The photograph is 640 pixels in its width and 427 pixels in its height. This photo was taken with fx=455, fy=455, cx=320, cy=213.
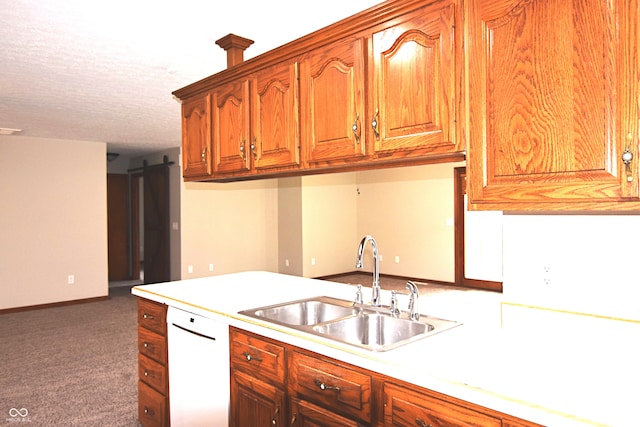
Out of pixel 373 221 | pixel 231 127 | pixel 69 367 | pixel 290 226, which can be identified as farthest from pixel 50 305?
pixel 373 221

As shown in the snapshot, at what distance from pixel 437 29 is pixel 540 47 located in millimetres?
385

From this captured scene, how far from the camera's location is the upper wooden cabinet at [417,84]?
167 centimetres

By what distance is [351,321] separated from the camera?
6.99ft

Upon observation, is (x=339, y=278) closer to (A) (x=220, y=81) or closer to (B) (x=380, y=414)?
(A) (x=220, y=81)

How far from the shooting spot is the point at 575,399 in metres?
1.19

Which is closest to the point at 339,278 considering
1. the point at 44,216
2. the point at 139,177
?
the point at 139,177

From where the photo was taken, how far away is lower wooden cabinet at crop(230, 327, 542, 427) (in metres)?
1.37

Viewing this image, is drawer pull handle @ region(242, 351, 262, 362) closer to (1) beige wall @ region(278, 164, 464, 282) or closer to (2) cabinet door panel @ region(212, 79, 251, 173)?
(2) cabinet door panel @ region(212, 79, 251, 173)

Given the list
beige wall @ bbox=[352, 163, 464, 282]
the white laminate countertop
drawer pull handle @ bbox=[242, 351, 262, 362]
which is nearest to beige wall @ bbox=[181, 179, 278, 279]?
beige wall @ bbox=[352, 163, 464, 282]

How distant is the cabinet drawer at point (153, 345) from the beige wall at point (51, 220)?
4408 millimetres

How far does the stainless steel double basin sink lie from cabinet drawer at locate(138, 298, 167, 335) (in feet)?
2.52

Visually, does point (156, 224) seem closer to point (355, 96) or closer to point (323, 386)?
point (355, 96)

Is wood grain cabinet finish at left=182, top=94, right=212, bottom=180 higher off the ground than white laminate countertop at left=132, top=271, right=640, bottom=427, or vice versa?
wood grain cabinet finish at left=182, top=94, right=212, bottom=180

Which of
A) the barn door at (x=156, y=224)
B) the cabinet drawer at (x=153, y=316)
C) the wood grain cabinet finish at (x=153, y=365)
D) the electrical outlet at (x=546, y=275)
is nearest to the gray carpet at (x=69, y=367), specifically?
the wood grain cabinet finish at (x=153, y=365)
